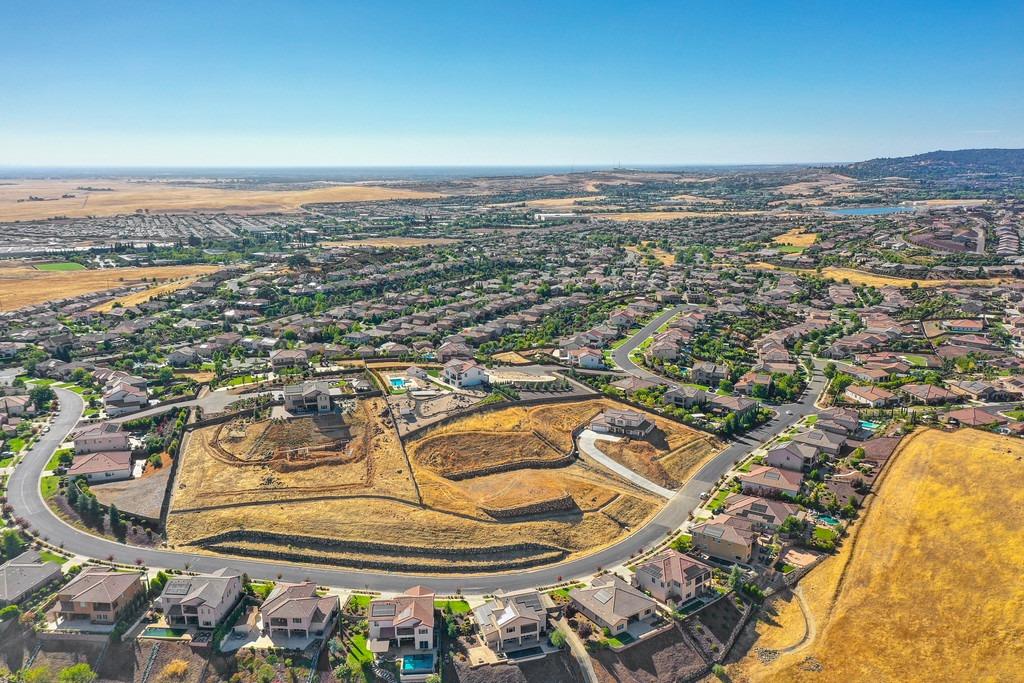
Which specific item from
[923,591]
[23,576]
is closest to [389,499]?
[23,576]

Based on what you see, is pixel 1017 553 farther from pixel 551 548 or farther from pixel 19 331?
pixel 19 331

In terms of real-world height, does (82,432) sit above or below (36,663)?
above

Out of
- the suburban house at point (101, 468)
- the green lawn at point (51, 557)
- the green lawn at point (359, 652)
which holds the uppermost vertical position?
the suburban house at point (101, 468)

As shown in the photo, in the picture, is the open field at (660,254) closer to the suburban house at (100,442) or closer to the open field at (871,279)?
the open field at (871,279)

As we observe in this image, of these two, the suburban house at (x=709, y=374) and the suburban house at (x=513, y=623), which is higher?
the suburban house at (x=709, y=374)

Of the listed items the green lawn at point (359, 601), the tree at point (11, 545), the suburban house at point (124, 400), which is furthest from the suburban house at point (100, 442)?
the green lawn at point (359, 601)

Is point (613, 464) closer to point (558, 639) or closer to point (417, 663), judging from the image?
point (558, 639)

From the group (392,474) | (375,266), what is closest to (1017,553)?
(392,474)
